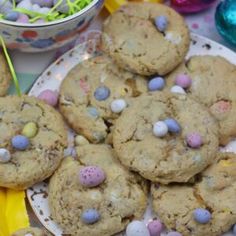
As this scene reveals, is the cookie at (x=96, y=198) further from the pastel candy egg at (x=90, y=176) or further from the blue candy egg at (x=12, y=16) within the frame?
the blue candy egg at (x=12, y=16)

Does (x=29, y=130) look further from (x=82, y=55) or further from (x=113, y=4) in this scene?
(x=113, y=4)

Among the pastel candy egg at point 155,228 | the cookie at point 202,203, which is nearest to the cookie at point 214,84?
the cookie at point 202,203

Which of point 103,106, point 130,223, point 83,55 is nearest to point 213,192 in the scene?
point 130,223

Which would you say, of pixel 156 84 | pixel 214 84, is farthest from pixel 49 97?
pixel 214 84

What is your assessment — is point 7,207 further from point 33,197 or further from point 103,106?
point 103,106

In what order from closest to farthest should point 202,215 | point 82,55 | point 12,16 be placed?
point 202,215 < point 12,16 < point 82,55

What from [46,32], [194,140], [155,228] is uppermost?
[46,32]

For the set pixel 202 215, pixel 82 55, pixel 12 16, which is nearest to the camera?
pixel 202 215

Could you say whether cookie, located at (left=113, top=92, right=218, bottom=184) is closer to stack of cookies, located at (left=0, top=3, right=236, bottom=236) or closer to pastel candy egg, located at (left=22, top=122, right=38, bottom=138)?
stack of cookies, located at (left=0, top=3, right=236, bottom=236)
